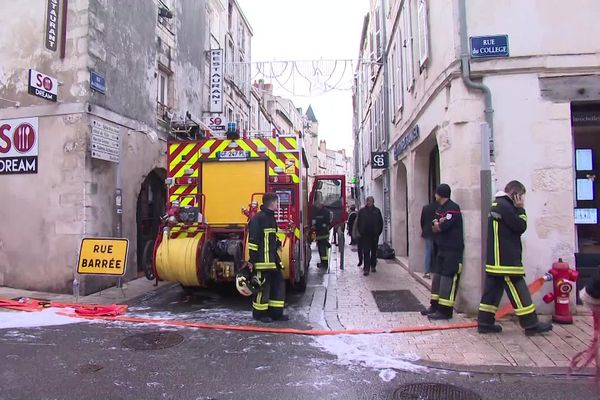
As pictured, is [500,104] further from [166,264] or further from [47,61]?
[47,61]

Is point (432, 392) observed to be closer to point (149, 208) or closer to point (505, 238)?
point (505, 238)

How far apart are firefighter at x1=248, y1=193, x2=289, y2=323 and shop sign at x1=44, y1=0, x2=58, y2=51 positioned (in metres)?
5.42

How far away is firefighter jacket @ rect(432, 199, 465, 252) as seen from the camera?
20.2 ft

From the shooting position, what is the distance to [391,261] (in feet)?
42.3

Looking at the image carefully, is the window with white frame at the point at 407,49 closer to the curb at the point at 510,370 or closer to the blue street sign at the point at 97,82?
the blue street sign at the point at 97,82

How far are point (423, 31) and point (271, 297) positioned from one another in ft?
17.5

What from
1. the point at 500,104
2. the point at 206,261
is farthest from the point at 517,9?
the point at 206,261

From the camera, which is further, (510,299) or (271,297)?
(271,297)

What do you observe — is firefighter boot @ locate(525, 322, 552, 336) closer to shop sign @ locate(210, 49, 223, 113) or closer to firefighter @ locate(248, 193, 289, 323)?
firefighter @ locate(248, 193, 289, 323)

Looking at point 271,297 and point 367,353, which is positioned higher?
point 271,297

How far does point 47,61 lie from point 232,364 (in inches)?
291

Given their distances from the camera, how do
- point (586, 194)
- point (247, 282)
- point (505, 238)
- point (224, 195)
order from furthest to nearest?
point (224, 195) → point (586, 194) → point (247, 282) → point (505, 238)

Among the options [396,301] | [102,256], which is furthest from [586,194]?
[102,256]

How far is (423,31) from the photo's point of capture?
848cm
